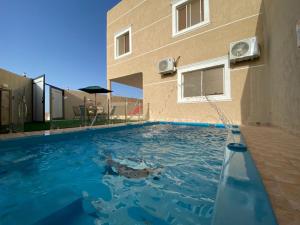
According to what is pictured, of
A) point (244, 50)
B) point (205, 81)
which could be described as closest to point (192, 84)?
point (205, 81)

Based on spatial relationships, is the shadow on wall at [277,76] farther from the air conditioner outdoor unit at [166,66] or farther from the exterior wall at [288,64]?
the air conditioner outdoor unit at [166,66]

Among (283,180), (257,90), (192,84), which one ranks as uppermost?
(192,84)

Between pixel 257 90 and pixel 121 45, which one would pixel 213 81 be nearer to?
pixel 257 90

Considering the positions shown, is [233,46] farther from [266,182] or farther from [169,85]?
[266,182]

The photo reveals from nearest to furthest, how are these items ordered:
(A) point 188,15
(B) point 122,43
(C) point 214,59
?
1. (C) point 214,59
2. (A) point 188,15
3. (B) point 122,43

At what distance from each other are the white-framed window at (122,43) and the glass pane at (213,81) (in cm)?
575

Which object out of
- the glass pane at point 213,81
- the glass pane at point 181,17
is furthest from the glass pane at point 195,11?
the glass pane at point 213,81

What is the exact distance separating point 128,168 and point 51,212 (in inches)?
50.1

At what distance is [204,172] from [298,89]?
2.30 meters

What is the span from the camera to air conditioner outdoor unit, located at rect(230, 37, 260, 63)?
18.5 ft

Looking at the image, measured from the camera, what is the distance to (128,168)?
102 inches

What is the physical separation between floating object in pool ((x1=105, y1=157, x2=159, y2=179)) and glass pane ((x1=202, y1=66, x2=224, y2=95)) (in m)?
5.17

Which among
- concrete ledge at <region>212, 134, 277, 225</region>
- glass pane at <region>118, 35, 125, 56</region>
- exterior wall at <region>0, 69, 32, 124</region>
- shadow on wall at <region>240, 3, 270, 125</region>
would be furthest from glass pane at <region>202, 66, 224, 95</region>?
exterior wall at <region>0, 69, 32, 124</region>

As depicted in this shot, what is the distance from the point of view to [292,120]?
328 cm
